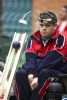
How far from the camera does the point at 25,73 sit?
8766mm

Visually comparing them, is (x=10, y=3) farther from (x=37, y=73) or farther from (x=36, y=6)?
(x=37, y=73)

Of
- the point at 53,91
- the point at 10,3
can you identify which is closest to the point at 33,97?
the point at 53,91

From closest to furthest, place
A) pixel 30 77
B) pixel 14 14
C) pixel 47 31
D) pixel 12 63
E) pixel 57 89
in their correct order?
pixel 57 89 → pixel 30 77 → pixel 47 31 → pixel 12 63 → pixel 14 14

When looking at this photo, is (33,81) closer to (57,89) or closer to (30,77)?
(30,77)

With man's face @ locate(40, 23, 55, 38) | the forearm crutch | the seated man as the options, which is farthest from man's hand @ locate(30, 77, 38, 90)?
man's face @ locate(40, 23, 55, 38)

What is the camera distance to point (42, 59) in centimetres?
886

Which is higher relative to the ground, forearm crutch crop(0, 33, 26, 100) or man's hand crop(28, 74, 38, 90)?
forearm crutch crop(0, 33, 26, 100)

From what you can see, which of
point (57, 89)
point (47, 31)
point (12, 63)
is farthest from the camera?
point (12, 63)

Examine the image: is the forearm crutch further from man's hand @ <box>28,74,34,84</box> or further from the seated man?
man's hand @ <box>28,74,34,84</box>

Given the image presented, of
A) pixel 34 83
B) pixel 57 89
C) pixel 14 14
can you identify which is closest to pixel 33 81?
pixel 34 83

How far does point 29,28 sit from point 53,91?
822cm

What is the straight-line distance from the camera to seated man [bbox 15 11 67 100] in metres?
8.63

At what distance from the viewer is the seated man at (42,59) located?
8.63 metres

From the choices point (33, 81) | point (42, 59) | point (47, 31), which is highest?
point (47, 31)
